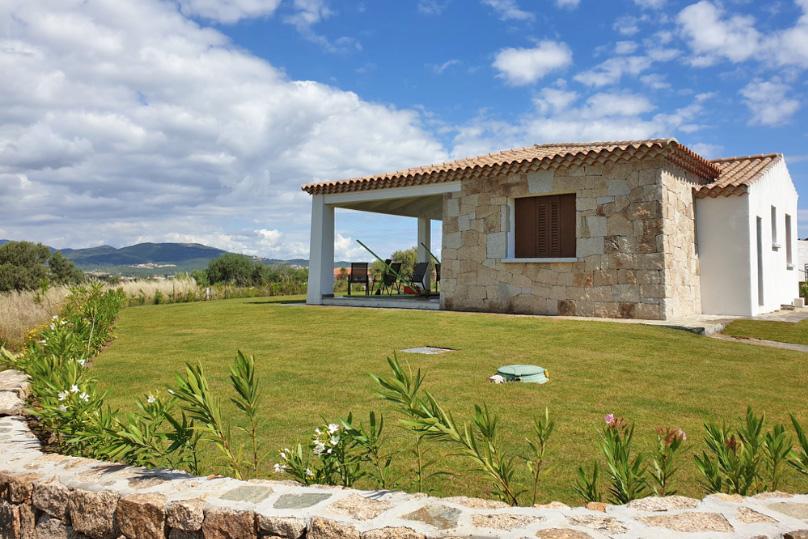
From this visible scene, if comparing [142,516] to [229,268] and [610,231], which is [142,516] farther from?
[229,268]

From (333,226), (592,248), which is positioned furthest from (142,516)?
(333,226)

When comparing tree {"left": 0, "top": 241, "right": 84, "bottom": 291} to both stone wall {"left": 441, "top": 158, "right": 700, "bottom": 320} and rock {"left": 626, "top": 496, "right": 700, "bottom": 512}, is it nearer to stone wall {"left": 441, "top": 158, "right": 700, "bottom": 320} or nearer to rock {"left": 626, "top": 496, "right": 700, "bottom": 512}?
stone wall {"left": 441, "top": 158, "right": 700, "bottom": 320}

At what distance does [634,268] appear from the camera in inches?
408

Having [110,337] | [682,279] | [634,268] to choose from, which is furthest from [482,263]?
[110,337]

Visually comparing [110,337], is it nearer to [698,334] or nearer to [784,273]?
[698,334]

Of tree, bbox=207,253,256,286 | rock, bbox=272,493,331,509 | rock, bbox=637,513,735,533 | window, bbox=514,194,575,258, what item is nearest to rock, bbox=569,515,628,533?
rock, bbox=637,513,735,533

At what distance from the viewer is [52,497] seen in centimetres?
297

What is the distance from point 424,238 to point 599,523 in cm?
1584

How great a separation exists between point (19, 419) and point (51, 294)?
1112 cm

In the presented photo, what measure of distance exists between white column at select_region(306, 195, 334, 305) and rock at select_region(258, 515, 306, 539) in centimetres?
1254

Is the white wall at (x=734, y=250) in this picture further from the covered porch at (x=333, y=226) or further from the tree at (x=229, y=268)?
the tree at (x=229, y=268)

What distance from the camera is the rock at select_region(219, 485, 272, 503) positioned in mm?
2588

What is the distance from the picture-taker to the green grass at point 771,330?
897 centimetres

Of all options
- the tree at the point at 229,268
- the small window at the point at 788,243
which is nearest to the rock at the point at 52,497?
the small window at the point at 788,243
